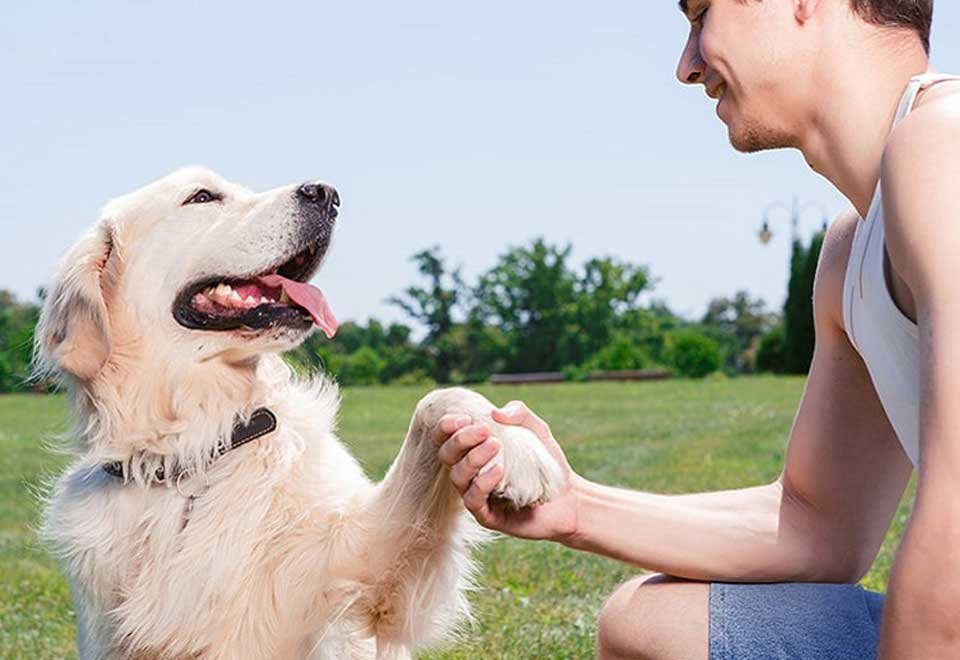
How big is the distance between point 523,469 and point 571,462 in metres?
9.13

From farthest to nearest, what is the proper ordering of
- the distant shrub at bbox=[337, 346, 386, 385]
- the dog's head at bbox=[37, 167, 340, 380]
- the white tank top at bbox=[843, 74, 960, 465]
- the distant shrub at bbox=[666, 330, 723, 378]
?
the distant shrub at bbox=[666, 330, 723, 378] < the distant shrub at bbox=[337, 346, 386, 385] < the dog's head at bbox=[37, 167, 340, 380] < the white tank top at bbox=[843, 74, 960, 465]

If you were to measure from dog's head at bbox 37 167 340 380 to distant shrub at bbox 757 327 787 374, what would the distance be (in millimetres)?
38568

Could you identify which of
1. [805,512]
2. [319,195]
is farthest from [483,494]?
[319,195]

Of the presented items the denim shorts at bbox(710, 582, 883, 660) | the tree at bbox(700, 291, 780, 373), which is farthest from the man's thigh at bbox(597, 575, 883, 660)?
the tree at bbox(700, 291, 780, 373)

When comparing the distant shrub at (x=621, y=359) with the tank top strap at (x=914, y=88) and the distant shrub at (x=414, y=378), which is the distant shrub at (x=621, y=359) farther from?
the tank top strap at (x=914, y=88)

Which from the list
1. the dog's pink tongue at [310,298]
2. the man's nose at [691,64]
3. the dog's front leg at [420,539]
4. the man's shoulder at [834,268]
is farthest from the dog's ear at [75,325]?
the man's shoulder at [834,268]

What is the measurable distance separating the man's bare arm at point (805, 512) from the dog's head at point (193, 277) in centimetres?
103

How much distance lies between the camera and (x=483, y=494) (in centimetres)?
253

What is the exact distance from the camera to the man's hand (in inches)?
98.6

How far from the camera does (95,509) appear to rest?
3.25 m

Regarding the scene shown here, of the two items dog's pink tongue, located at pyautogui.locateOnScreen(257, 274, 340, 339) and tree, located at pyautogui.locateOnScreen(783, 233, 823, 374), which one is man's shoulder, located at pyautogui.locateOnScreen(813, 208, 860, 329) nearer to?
dog's pink tongue, located at pyautogui.locateOnScreen(257, 274, 340, 339)

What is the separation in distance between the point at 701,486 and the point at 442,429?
23.3 feet

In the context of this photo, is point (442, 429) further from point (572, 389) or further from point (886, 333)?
point (572, 389)

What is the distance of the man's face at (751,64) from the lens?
2111 millimetres
